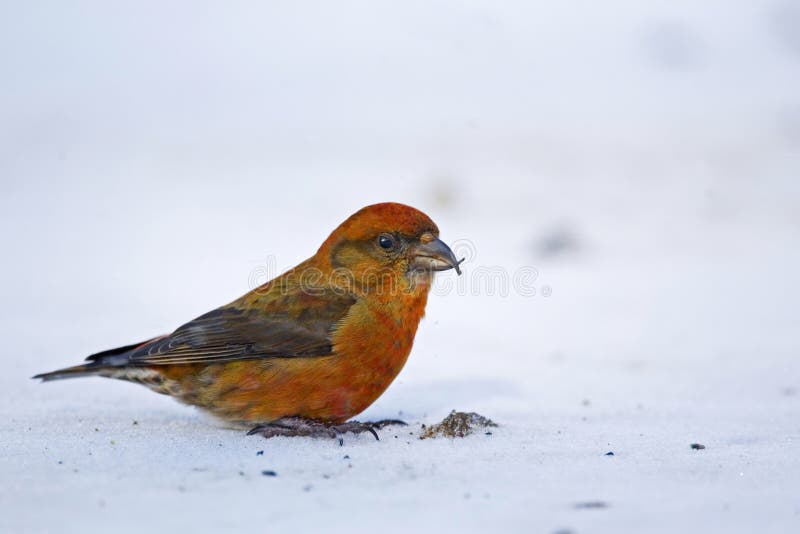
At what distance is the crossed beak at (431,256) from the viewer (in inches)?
196

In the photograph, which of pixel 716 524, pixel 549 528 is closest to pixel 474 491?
pixel 549 528

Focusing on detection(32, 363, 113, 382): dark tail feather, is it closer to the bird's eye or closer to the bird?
the bird

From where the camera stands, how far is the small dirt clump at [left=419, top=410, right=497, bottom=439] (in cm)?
471

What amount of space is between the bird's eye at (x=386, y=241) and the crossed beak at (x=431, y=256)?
0.11 meters

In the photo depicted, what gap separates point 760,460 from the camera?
13.8ft

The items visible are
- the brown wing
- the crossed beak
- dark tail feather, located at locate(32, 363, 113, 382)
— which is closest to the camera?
the brown wing

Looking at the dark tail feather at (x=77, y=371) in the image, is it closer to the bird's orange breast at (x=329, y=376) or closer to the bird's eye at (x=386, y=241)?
the bird's orange breast at (x=329, y=376)

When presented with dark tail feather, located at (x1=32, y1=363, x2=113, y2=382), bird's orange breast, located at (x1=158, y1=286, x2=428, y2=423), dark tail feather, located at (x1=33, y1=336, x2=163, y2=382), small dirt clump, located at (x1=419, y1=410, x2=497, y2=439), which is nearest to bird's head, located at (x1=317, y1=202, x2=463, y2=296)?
bird's orange breast, located at (x1=158, y1=286, x2=428, y2=423)

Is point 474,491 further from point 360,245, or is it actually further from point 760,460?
point 360,245

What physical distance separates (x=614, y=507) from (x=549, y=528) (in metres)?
0.35

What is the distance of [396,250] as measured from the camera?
5.02m

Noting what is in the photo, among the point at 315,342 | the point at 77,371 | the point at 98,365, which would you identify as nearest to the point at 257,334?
the point at 315,342

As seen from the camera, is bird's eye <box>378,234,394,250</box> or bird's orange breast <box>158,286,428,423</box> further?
bird's eye <box>378,234,394,250</box>

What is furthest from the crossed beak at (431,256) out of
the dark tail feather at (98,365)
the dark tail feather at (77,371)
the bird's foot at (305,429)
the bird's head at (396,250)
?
the dark tail feather at (77,371)
